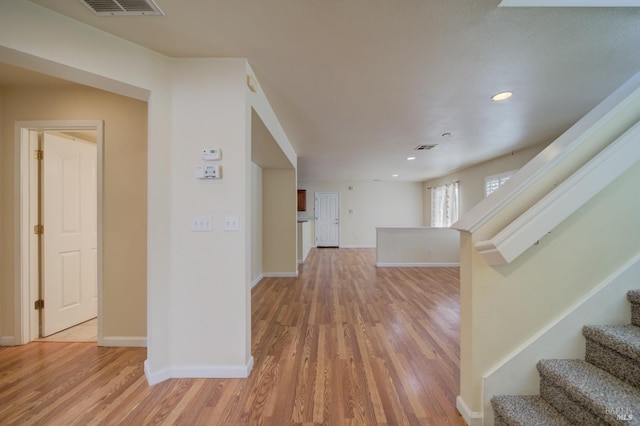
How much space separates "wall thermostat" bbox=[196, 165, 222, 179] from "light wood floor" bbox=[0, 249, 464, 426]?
1.48 meters

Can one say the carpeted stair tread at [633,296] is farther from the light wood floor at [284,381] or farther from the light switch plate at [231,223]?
the light switch plate at [231,223]

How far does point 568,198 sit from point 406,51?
1329 mm

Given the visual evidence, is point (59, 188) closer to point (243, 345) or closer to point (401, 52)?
point (243, 345)

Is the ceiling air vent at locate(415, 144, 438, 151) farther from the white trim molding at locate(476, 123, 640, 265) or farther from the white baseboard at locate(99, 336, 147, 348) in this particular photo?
the white baseboard at locate(99, 336, 147, 348)

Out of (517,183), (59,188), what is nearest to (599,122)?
(517,183)

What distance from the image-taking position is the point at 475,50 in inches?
69.8

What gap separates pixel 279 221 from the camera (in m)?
5.01

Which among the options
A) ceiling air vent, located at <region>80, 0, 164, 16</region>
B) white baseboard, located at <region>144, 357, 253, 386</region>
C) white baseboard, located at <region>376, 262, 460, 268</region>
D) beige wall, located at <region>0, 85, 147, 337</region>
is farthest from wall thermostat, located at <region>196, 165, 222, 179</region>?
white baseboard, located at <region>376, 262, 460, 268</region>

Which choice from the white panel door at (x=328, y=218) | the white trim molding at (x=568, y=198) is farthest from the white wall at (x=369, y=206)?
the white trim molding at (x=568, y=198)

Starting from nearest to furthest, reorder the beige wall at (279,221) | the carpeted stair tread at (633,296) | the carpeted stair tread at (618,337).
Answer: the carpeted stair tread at (618,337), the carpeted stair tread at (633,296), the beige wall at (279,221)

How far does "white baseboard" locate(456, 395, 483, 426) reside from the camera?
138cm

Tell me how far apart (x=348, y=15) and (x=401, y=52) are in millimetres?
524

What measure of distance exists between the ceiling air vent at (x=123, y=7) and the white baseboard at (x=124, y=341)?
2.45 meters

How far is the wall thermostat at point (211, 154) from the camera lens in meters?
1.86
